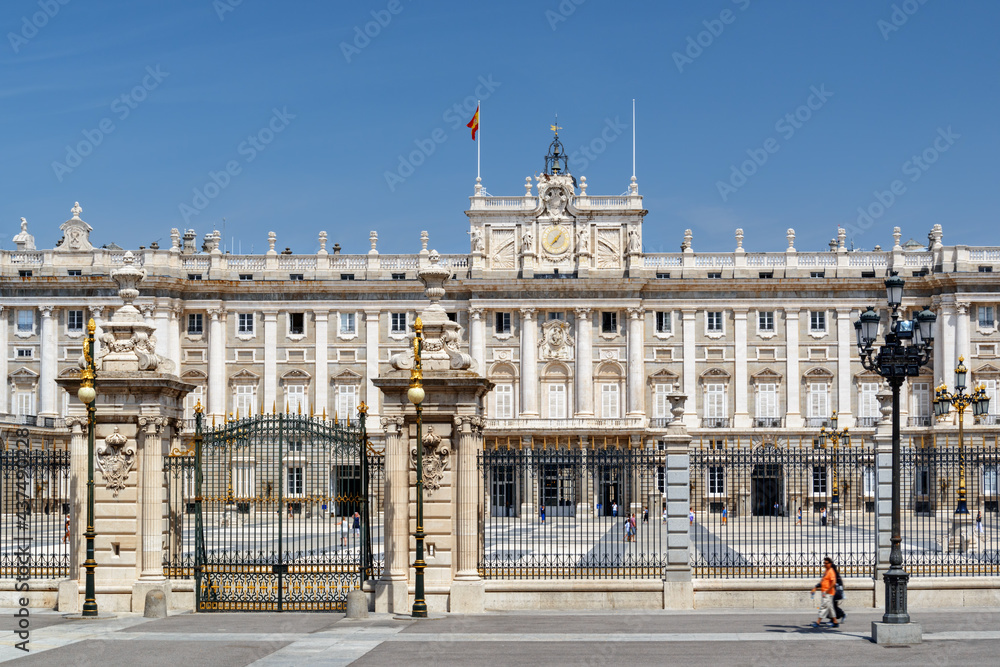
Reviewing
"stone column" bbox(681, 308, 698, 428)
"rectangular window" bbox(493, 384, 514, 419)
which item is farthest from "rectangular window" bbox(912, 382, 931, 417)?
"rectangular window" bbox(493, 384, 514, 419)

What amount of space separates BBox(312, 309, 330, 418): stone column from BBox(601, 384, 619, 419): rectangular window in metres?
16.3

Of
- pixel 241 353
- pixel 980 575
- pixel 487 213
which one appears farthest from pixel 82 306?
pixel 980 575

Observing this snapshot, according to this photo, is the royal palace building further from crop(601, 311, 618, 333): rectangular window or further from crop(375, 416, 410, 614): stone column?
crop(375, 416, 410, 614): stone column

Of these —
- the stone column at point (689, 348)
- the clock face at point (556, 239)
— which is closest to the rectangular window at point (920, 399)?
the stone column at point (689, 348)

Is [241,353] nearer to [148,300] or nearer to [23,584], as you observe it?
[148,300]

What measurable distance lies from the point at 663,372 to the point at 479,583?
168 ft

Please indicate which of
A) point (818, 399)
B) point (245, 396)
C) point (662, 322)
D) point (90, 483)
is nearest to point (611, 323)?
point (662, 322)

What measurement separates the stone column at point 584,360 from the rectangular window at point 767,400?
9.84 meters

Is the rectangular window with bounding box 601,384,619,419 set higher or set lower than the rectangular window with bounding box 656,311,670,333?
lower

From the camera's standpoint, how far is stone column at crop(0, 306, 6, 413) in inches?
2849

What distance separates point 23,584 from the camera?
23.5 m

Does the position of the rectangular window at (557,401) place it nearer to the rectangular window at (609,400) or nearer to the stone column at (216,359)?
the rectangular window at (609,400)

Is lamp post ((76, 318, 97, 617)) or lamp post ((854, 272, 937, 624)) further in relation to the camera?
lamp post ((76, 318, 97, 617))

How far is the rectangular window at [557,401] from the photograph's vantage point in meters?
73.0
